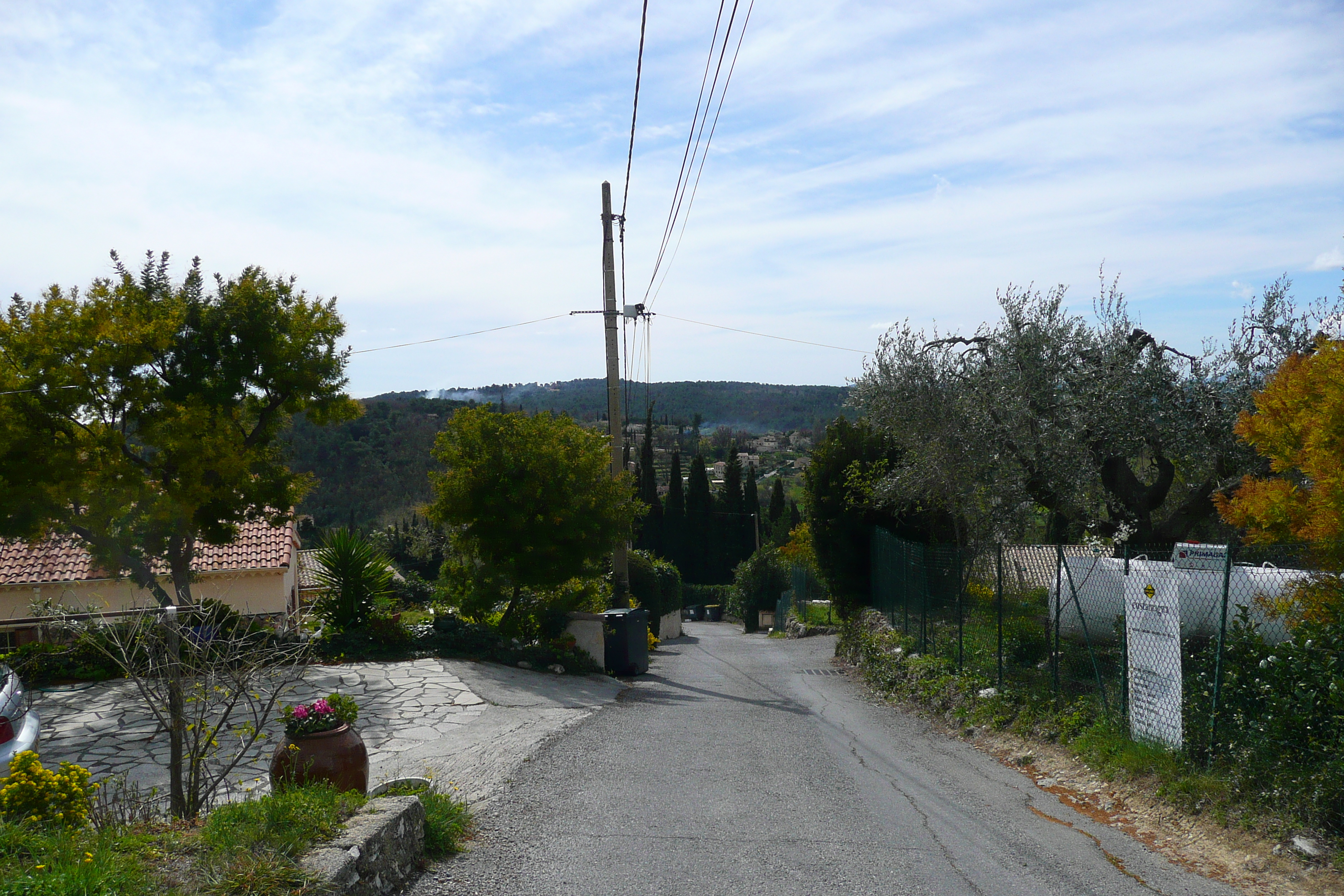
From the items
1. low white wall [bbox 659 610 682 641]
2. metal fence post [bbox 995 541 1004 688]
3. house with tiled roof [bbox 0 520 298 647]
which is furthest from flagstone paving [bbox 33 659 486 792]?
low white wall [bbox 659 610 682 641]

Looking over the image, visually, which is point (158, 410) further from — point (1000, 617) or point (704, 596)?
point (704, 596)

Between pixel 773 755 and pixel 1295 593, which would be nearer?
pixel 1295 593

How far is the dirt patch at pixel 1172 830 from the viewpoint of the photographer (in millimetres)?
4953

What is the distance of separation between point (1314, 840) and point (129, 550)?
13.4 meters

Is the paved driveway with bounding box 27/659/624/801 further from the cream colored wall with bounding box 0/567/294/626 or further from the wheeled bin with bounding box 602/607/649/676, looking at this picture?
the cream colored wall with bounding box 0/567/294/626

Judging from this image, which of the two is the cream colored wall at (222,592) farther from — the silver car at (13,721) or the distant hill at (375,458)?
the silver car at (13,721)

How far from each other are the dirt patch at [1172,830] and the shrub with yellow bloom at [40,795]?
6.04 meters

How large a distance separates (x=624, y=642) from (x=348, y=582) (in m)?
4.51

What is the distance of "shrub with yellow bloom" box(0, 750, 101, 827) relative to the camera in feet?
13.3

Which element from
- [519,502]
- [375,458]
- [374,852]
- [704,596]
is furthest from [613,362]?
[375,458]

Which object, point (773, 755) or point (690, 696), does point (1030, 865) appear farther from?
point (690, 696)

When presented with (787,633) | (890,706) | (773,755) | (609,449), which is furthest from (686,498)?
(773,755)

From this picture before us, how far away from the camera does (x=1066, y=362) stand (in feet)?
37.8

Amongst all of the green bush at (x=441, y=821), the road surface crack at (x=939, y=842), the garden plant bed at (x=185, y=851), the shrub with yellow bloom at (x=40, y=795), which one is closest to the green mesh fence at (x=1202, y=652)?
the road surface crack at (x=939, y=842)
